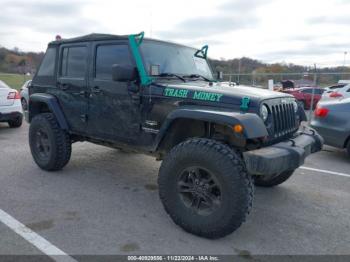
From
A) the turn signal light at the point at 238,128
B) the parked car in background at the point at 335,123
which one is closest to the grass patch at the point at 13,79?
the parked car in background at the point at 335,123

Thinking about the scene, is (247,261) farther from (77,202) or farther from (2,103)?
(2,103)

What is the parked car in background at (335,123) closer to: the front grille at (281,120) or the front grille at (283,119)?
the front grille at (281,120)

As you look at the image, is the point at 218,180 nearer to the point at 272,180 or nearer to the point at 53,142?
the point at 272,180

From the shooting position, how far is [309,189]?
4855 mm

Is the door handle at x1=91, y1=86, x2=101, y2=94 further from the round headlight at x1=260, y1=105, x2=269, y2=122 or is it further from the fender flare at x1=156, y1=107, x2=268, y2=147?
the round headlight at x1=260, y1=105, x2=269, y2=122

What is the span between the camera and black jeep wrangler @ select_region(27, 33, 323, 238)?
3201 mm

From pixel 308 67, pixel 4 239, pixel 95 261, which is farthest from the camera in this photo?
pixel 308 67

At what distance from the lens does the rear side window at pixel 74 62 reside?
479 centimetres

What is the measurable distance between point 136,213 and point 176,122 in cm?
114

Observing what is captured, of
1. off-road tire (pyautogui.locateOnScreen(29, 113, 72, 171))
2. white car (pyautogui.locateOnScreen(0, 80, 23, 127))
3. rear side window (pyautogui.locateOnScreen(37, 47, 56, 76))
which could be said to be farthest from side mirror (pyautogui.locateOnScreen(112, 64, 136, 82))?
white car (pyautogui.locateOnScreen(0, 80, 23, 127))

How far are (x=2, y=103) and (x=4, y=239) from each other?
646 cm

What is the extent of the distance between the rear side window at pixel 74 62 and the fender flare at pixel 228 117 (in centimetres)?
188

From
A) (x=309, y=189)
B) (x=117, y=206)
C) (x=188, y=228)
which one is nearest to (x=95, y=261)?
(x=188, y=228)

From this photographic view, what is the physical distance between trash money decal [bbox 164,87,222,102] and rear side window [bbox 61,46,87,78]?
1.56m
